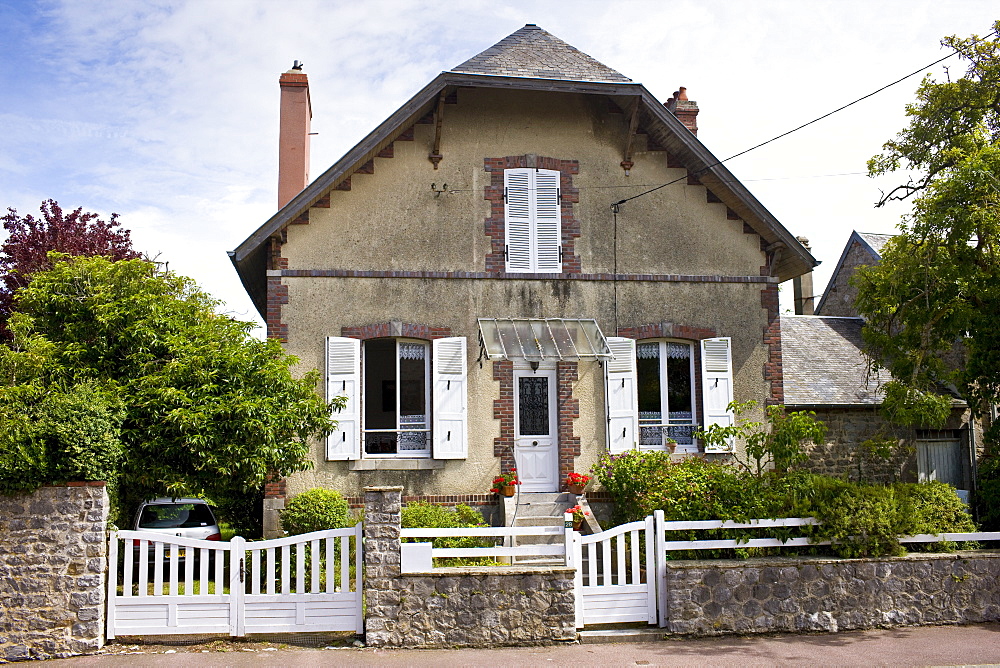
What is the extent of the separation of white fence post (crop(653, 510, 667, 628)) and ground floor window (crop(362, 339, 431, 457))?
A: 173 inches

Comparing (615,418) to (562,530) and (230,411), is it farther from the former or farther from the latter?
(230,411)

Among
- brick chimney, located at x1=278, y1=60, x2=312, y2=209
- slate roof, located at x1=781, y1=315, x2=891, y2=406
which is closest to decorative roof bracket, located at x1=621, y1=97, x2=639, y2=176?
slate roof, located at x1=781, y1=315, x2=891, y2=406

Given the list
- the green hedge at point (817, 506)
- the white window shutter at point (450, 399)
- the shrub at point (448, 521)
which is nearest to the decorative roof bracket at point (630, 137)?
the white window shutter at point (450, 399)

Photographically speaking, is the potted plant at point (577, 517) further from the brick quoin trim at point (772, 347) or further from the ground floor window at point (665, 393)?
the brick quoin trim at point (772, 347)

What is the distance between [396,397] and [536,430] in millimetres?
2108

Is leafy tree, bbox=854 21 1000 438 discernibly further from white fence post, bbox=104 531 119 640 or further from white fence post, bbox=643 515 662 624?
white fence post, bbox=104 531 119 640

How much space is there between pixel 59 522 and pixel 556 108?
8.80m

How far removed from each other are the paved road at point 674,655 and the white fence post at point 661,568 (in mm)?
315

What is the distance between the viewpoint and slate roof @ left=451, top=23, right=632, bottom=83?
40.7 feet

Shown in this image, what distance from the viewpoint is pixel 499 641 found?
806 cm

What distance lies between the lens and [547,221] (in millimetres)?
12695

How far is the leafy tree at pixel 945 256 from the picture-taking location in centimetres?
1052

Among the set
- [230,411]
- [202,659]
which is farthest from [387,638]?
[230,411]

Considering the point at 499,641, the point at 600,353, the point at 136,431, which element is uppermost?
the point at 600,353
